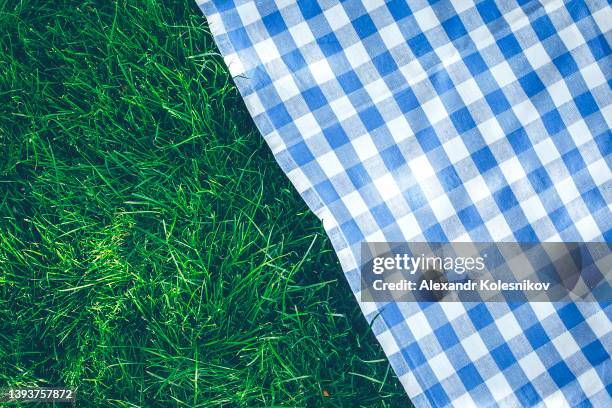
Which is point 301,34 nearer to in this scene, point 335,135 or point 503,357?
point 335,135

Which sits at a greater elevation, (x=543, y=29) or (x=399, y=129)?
(x=543, y=29)

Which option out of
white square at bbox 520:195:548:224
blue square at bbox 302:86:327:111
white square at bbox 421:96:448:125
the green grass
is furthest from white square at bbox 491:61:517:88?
the green grass

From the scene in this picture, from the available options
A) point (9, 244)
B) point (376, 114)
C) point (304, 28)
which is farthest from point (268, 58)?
point (9, 244)

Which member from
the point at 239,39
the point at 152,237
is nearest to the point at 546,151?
the point at 239,39

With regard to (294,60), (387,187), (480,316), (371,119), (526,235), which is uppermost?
(294,60)

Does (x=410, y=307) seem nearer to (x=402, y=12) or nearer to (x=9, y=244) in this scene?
(x=402, y=12)

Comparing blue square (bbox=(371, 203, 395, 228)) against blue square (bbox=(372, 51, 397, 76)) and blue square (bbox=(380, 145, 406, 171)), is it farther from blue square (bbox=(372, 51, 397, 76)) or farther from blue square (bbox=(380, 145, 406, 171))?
blue square (bbox=(372, 51, 397, 76))

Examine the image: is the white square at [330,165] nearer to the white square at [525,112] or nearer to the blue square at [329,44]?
the blue square at [329,44]
